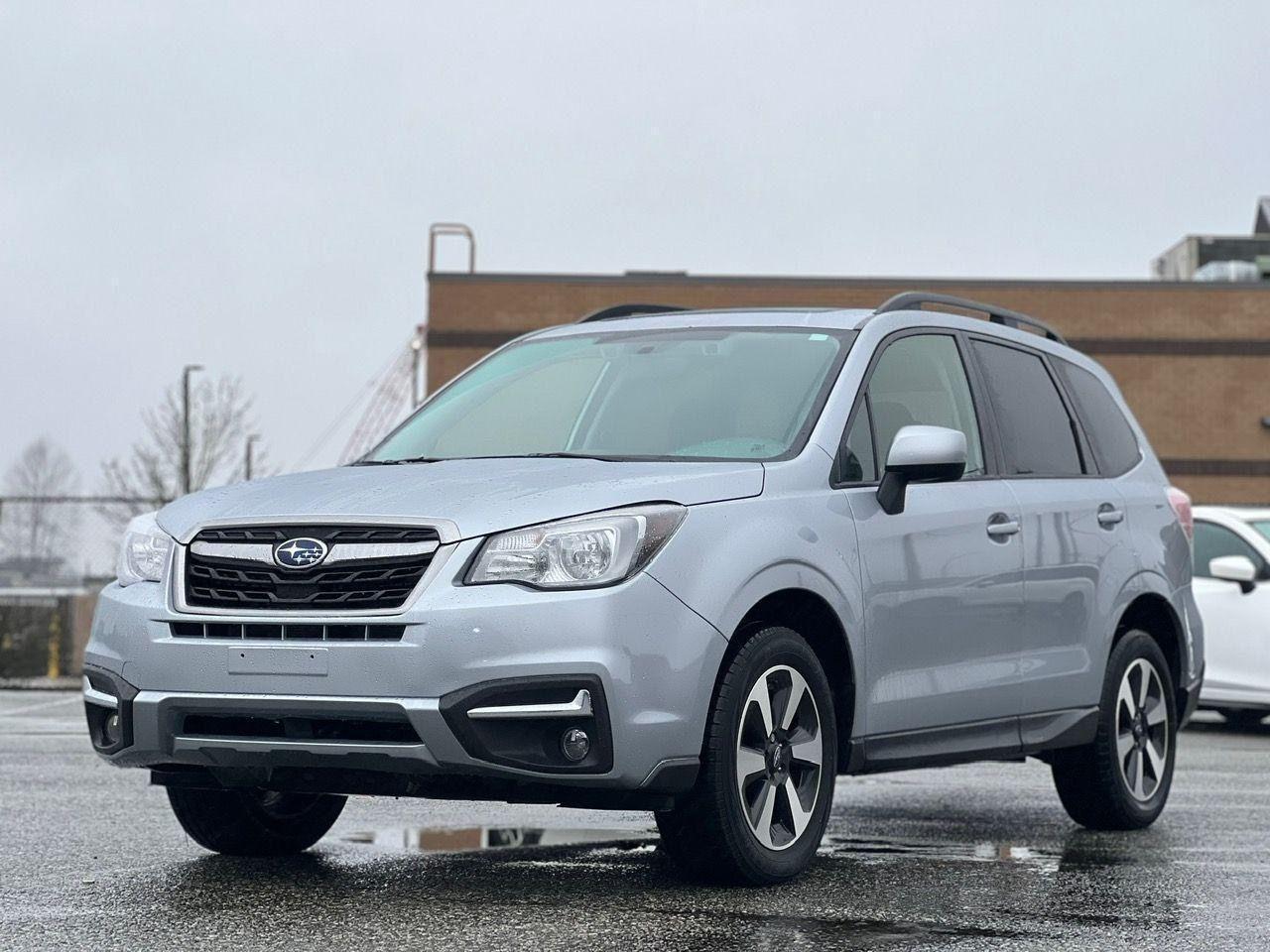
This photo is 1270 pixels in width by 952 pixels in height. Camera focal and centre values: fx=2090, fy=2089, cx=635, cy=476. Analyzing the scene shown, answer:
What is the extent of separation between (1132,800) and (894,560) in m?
2.15

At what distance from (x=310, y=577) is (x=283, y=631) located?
6.7 inches

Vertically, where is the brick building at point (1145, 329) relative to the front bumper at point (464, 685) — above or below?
above

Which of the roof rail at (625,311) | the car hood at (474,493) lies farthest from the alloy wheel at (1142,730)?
the car hood at (474,493)

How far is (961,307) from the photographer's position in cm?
830

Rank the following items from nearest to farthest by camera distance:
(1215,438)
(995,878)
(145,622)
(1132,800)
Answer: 1. (145,622)
2. (995,878)
3. (1132,800)
4. (1215,438)

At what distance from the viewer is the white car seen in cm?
1423

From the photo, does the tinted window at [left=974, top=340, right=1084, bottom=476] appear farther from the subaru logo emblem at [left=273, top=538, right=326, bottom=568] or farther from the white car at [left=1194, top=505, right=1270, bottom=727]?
the white car at [left=1194, top=505, right=1270, bottom=727]

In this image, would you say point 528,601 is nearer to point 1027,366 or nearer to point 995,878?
point 995,878

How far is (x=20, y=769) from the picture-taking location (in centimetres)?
1033

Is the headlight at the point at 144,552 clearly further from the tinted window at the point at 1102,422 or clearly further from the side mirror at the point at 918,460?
the tinted window at the point at 1102,422

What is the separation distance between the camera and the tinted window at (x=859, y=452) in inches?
272

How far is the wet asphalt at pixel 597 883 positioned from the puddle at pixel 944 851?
0.05 feet

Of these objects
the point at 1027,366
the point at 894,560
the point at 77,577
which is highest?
the point at 1027,366

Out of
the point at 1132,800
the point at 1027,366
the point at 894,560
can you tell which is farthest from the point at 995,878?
the point at 1027,366
